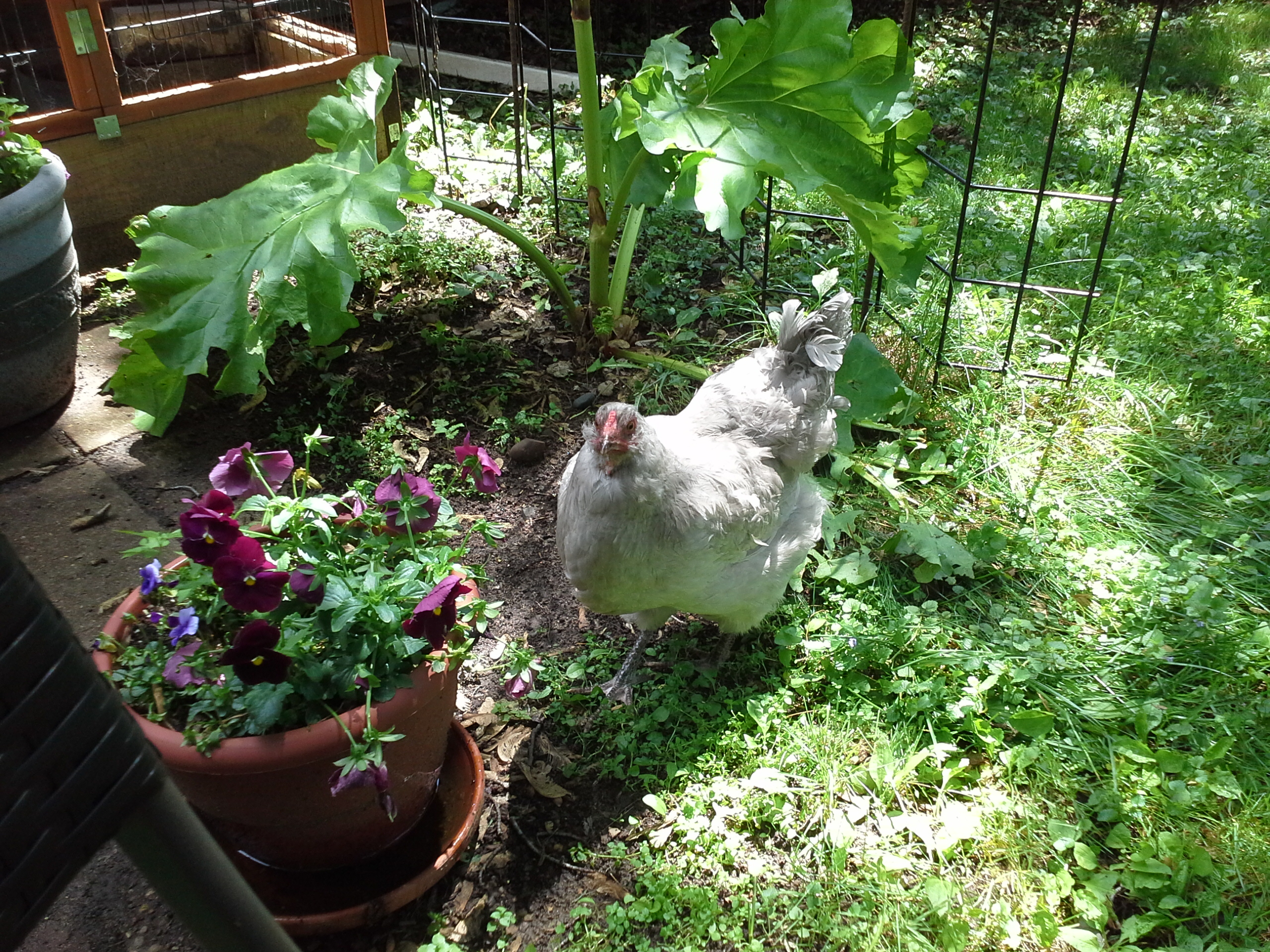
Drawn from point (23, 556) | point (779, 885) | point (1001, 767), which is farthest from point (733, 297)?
point (23, 556)

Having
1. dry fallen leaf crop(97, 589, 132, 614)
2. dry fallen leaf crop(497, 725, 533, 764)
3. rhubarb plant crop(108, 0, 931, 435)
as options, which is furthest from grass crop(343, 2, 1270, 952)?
dry fallen leaf crop(97, 589, 132, 614)

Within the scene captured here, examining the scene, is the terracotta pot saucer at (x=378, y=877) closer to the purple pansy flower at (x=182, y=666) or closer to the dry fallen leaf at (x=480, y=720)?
the dry fallen leaf at (x=480, y=720)

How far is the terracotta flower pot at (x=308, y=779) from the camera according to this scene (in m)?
1.82

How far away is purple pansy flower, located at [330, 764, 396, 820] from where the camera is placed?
Result: 177cm

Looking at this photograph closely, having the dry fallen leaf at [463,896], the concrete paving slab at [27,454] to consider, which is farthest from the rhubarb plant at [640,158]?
the dry fallen leaf at [463,896]

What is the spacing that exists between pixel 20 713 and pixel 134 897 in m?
1.78

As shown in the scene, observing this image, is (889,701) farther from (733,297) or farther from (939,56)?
(939,56)

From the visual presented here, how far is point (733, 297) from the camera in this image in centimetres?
435

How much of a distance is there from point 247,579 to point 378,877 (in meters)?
0.91

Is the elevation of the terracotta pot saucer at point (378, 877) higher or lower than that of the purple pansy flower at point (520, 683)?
lower

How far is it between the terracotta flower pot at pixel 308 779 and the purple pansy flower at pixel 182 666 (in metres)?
0.10

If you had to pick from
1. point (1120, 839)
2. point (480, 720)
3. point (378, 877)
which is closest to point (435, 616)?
point (378, 877)

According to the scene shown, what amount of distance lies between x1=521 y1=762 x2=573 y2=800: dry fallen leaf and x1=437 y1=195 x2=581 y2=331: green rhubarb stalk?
2.07 metres

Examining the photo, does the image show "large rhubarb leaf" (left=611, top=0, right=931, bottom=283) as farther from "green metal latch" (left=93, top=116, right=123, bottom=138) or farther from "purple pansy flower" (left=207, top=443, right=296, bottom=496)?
"green metal latch" (left=93, top=116, right=123, bottom=138)
